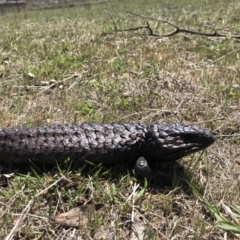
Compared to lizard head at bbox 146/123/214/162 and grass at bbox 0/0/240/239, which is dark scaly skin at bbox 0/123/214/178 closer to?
lizard head at bbox 146/123/214/162

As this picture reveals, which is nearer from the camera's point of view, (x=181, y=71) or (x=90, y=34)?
(x=181, y=71)

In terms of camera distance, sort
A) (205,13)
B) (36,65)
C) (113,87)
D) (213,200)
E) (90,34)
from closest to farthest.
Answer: (213,200) < (113,87) < (36,65) < (90,34) < (205,13)

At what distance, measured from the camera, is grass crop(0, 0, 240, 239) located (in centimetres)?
258

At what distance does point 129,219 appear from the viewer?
2.60 meters

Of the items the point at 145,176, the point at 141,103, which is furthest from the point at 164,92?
the point at 145,176

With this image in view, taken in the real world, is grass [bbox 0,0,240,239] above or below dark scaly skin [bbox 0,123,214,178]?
below

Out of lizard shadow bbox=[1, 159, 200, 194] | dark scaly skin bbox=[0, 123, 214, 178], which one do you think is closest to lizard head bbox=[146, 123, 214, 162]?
dark scaly skin bbox=[0, 123, 214, 178]

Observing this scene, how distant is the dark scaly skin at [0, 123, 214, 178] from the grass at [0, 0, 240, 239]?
110 millimetres

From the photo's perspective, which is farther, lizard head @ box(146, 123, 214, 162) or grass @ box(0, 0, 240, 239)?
lizard head @ box(146, 123, 214, 162)

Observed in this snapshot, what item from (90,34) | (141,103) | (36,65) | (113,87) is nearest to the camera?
(141,103)

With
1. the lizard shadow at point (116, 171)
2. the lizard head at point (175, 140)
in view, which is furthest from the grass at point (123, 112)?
the lizard head at point (175, 140)

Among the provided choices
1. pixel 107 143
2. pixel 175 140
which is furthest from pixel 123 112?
pixel 175 140

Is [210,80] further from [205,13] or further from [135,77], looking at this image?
[205,13]

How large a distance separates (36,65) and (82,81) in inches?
41.1
